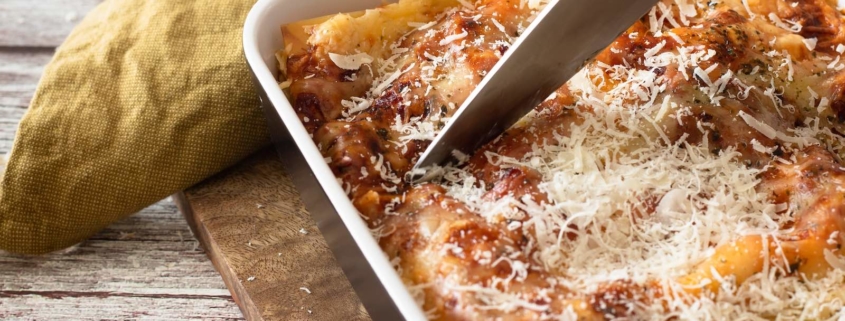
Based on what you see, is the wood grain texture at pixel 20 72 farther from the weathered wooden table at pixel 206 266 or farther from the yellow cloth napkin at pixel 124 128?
the weathered wooden table at pixel 206 266

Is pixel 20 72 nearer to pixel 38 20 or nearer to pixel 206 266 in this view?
pixel 38 20

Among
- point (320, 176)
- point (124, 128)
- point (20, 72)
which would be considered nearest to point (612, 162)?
point (320, 176)

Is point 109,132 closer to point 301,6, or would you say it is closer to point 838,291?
point 301,6

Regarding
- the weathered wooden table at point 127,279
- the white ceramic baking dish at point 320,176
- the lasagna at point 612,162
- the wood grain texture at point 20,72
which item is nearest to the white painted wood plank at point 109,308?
the weathered wooden table at point 127,279

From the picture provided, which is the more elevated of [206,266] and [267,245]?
[267,245]

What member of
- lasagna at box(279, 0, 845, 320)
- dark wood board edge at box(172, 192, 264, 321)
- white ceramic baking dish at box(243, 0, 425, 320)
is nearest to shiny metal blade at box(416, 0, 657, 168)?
lasagna at box(279, 0, 845, 320)

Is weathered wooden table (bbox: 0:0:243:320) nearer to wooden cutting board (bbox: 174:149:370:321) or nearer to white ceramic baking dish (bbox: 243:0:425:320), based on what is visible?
wooden cutting board (bbox: 174:149:370:321)
